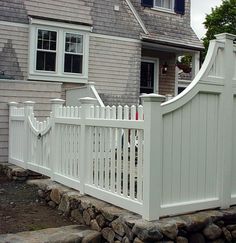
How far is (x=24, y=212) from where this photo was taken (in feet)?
17.3

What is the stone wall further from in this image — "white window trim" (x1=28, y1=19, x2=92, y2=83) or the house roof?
the house roof

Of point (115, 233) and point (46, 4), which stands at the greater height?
point (46, 4)

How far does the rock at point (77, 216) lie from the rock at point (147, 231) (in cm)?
117

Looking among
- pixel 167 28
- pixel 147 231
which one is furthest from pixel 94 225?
pixel 167 28

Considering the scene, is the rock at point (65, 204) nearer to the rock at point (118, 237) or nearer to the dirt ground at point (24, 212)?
the dirt ground at point (24, 212)

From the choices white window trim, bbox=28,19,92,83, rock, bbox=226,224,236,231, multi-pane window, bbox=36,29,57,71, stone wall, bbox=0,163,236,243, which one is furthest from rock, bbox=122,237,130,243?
multi-pane window, bbox=36,29,57,71

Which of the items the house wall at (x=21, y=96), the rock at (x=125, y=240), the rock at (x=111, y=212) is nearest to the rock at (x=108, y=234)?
the rock at (x=111, y=212)

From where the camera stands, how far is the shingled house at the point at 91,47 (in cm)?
1082

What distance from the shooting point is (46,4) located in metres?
11.5

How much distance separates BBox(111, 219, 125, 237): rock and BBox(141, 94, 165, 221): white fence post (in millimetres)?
277

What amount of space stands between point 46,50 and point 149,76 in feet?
15.8

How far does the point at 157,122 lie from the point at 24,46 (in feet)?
26.7

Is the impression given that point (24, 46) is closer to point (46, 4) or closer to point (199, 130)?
point (46, 4)

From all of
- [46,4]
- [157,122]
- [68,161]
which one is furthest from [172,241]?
[46,4]
